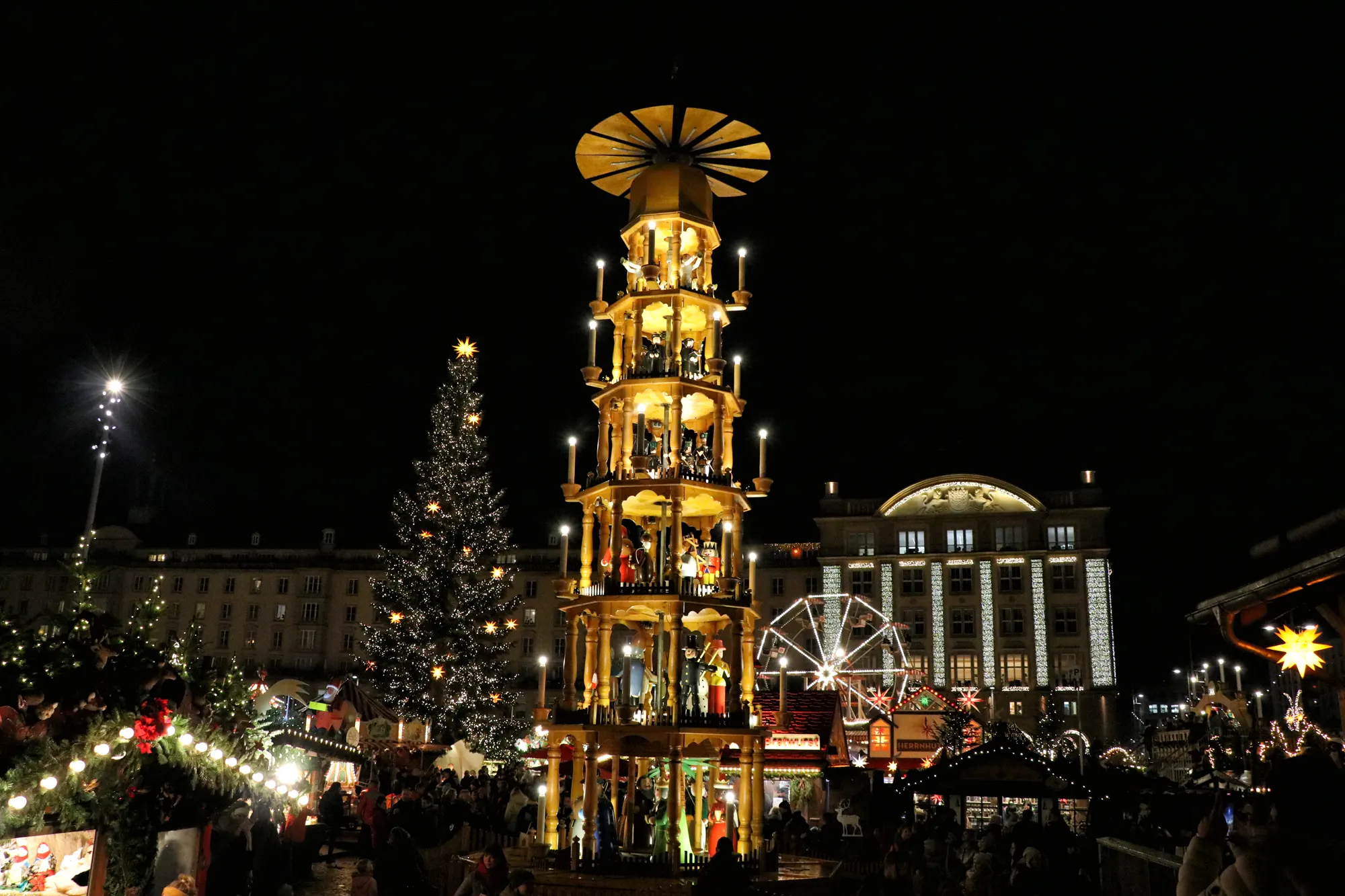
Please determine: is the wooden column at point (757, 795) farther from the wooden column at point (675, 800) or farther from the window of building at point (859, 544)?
the window of building at point (859, 544)

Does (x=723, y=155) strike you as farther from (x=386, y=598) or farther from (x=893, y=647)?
(x=893, y=647)

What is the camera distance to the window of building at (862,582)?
71.4 meters

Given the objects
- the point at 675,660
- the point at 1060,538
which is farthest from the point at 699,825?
the point at 1060,538

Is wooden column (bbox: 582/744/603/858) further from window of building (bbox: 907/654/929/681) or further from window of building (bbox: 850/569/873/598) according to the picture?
window of building (bbox: 850/569/873/598)

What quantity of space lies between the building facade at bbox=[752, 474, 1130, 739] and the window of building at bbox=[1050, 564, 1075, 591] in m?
0.07

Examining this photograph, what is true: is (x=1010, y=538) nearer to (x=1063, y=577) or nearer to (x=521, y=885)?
(x=1063, y=577)

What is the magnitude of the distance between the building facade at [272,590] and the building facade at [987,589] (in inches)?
663

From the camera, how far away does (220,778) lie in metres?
10.5

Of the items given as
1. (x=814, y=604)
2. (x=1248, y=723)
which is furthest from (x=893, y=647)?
(x=1248, y=723)

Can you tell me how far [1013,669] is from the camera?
6806cm

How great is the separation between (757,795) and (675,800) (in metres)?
1.40

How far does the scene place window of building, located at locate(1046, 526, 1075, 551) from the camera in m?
69.0

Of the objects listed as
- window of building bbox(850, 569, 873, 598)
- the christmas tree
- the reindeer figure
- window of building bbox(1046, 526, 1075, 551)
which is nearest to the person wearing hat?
the reindeer figure

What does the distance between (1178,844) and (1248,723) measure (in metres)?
8.67
